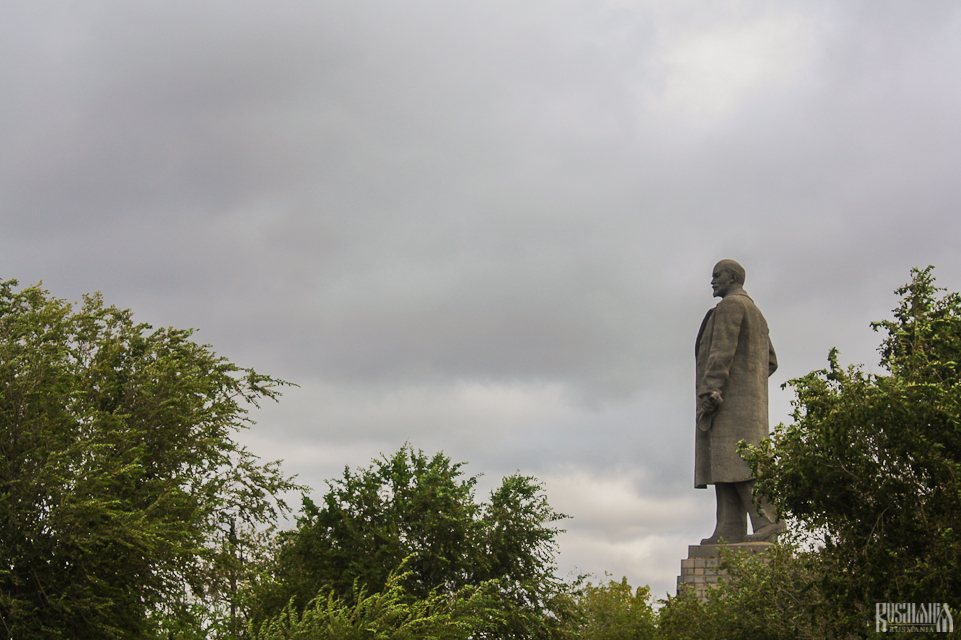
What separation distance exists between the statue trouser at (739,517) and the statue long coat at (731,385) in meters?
0.42

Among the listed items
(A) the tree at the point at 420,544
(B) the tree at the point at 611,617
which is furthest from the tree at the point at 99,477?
(B) the tree at the point at 611,617

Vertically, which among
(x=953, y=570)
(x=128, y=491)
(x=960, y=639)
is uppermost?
(x=128, y=491)

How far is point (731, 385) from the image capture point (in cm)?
2097

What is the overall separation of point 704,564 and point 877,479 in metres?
6.19

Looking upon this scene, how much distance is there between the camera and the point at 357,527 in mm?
26766

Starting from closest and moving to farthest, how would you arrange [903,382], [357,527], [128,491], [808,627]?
[903,382] < [808,627] < [128,491] < [357,527]

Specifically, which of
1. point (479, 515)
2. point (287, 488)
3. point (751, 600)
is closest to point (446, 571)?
point (479, 515)

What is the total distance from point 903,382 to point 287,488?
56.7ft

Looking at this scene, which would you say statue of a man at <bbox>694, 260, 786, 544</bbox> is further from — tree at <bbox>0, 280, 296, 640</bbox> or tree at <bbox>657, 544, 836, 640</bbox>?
tree at <bbox>0, 280, 296, 640</bbox>

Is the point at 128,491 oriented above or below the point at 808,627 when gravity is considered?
above

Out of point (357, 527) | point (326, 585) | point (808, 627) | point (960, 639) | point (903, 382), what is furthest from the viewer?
point (357, 527)

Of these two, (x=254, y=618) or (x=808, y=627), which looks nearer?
(x=808, y=627)

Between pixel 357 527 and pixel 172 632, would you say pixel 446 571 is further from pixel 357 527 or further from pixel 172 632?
pixel 172 632

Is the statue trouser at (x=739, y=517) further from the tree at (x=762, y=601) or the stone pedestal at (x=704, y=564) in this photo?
the tree at (x=762, y=601)
